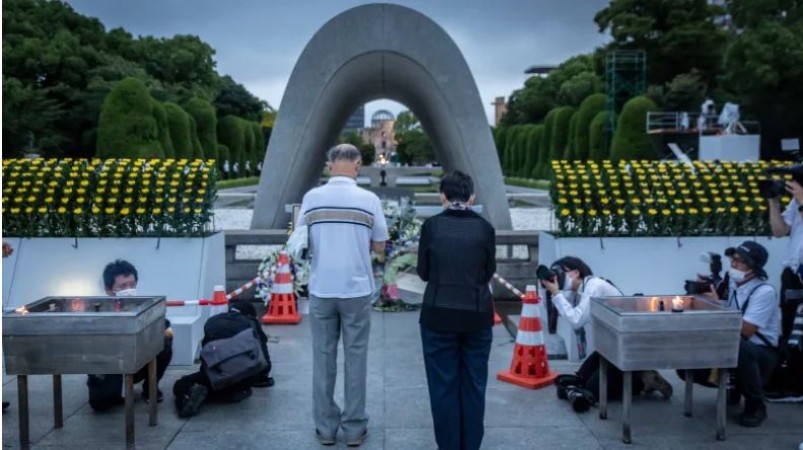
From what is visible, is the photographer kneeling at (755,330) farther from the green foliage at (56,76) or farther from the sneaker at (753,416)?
the green foliage at (56,76)

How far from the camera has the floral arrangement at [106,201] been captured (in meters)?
8.26

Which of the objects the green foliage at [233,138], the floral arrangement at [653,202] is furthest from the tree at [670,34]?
the floral arrangement at [653,202]

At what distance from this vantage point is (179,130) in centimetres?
3988

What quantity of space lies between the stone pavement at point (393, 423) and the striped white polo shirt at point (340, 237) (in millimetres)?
1135

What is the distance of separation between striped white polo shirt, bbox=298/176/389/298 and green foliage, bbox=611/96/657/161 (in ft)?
112

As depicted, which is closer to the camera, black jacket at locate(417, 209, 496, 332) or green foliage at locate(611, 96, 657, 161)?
black jacket at locate(417, 209, 496, 332)

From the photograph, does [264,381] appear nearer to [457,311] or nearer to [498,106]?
[457,311]

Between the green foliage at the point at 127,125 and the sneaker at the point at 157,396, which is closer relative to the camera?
the sneaker at the point at 157,396

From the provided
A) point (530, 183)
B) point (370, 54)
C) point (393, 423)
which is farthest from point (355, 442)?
point (530, 183)

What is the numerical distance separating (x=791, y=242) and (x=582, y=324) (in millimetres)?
2096

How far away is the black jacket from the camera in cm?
455

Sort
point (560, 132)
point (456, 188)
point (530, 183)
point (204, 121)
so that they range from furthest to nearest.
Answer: point (560, 132) → point (204, 121) → point (530, 183) → point (456, 188)

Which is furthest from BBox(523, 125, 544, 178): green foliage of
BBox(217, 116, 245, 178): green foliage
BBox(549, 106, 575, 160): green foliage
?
BBox(217, 116, 245, 178): green foliage

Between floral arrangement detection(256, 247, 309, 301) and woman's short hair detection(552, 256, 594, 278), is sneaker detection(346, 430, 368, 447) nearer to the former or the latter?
woman's short hair detection(552, 256, 594, 278)
